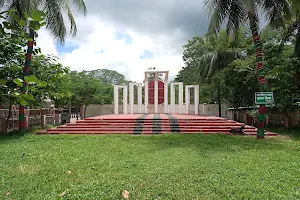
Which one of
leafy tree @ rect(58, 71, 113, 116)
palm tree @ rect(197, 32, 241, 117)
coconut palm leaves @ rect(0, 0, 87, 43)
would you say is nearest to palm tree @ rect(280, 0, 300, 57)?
palm tree @ rect(197, 32, 241, 117)

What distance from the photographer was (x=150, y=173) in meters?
4.54

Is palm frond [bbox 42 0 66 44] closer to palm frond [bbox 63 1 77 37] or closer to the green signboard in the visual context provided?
palm frond [bbox 63 1 77 37]

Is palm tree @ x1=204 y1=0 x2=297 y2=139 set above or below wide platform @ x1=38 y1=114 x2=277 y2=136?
above

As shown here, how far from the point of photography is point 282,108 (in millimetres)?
12266

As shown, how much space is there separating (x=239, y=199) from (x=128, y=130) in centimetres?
851

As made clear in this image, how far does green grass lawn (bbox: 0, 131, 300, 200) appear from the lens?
142 inches

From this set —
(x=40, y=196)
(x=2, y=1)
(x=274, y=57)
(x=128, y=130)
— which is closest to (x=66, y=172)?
(x=40, y=196)

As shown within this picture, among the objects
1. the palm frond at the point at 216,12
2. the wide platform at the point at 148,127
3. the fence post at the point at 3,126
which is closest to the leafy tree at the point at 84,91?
the fence post at the point at 3,126

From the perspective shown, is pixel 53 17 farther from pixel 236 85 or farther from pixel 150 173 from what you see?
pixel 236 85

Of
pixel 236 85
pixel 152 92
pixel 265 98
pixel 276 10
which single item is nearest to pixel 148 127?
pixel 265 98

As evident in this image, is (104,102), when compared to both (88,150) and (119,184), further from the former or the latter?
(119,184)

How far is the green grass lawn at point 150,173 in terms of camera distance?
3.61 metres

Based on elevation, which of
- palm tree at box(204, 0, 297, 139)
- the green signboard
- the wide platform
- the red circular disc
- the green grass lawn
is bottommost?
the green grass lawn

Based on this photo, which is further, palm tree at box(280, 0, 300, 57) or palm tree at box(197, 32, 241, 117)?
palm tree at box(197, 32, 241, 117)
